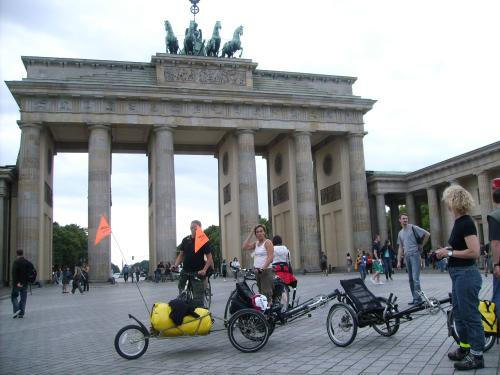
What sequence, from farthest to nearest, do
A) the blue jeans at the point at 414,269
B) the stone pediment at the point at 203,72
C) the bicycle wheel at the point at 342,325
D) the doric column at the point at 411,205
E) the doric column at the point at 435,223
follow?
the doric column at the point at 411,205
the doric column at the point at 435,223
the stone pediment at the point at 203,72
the blue jeans at the point at 414,269
the bicycle wheel at the point at 342,325

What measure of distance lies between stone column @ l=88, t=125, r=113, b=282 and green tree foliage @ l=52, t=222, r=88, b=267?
200 feet

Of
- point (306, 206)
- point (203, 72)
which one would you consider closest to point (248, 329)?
point (306, 206)

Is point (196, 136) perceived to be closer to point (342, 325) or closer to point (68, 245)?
point (342, 325)


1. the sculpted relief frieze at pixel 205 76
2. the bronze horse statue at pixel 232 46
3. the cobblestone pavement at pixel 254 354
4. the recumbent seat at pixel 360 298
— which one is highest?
the bronze horse statue at pixel 232 46

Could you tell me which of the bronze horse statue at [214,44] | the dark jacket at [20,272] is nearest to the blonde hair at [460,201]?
the dark jacket at [20,272]

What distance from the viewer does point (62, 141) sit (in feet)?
159

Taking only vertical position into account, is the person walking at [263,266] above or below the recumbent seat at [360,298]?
above

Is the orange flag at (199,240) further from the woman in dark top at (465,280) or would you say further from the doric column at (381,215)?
the doric column at (381,215)

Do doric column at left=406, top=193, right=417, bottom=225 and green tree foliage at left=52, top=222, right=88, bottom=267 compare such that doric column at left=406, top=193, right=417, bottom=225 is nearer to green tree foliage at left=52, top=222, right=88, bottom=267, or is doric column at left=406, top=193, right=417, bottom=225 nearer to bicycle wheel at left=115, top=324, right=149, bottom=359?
bicycle wheel at left=115, top=324, right=149, bottom=359

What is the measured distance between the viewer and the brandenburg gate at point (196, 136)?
131ft

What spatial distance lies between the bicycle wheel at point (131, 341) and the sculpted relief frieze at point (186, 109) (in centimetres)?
3546

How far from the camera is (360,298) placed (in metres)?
8.19

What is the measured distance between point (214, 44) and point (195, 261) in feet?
130

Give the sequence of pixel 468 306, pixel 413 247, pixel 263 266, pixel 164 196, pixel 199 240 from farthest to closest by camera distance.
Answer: pixel 164 196 < pixel 413 247 < pixel 263 266 < pixel 199 240 < pixel 468 306
